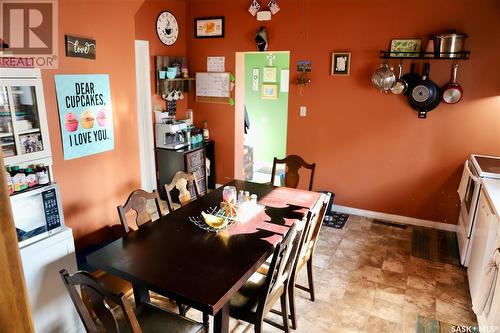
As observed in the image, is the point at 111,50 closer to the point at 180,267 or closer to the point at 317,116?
the point at 180,267

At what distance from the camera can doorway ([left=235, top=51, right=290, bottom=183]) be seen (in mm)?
6059

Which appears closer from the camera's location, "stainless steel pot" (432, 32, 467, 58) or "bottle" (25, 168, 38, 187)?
"bottle" (25, 168, 38, 187)

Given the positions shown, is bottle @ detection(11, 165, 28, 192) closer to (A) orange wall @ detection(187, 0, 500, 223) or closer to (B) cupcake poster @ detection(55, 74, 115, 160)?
(B) cupcake poster @ detection(55, 74, 115, 160)

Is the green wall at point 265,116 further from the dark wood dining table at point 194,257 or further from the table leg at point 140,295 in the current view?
the table leg at point 140,295

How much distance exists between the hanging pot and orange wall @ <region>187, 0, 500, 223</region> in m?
0.13

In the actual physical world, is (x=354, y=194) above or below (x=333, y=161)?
below

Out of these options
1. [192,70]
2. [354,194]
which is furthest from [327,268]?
[192,70]

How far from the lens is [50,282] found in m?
2.29

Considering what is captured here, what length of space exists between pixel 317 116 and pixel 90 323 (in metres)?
3.52

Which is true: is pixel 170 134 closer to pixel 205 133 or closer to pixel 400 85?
pixel 205 133

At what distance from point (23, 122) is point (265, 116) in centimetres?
461

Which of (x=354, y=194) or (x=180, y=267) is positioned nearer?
(x=180, y=267)

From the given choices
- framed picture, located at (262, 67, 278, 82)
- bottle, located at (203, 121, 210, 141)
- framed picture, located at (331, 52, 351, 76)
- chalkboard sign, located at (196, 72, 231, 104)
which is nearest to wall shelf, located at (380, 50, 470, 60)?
framed picture, located at (331, 52, 351, 76)

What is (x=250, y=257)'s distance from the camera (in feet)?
6.71
